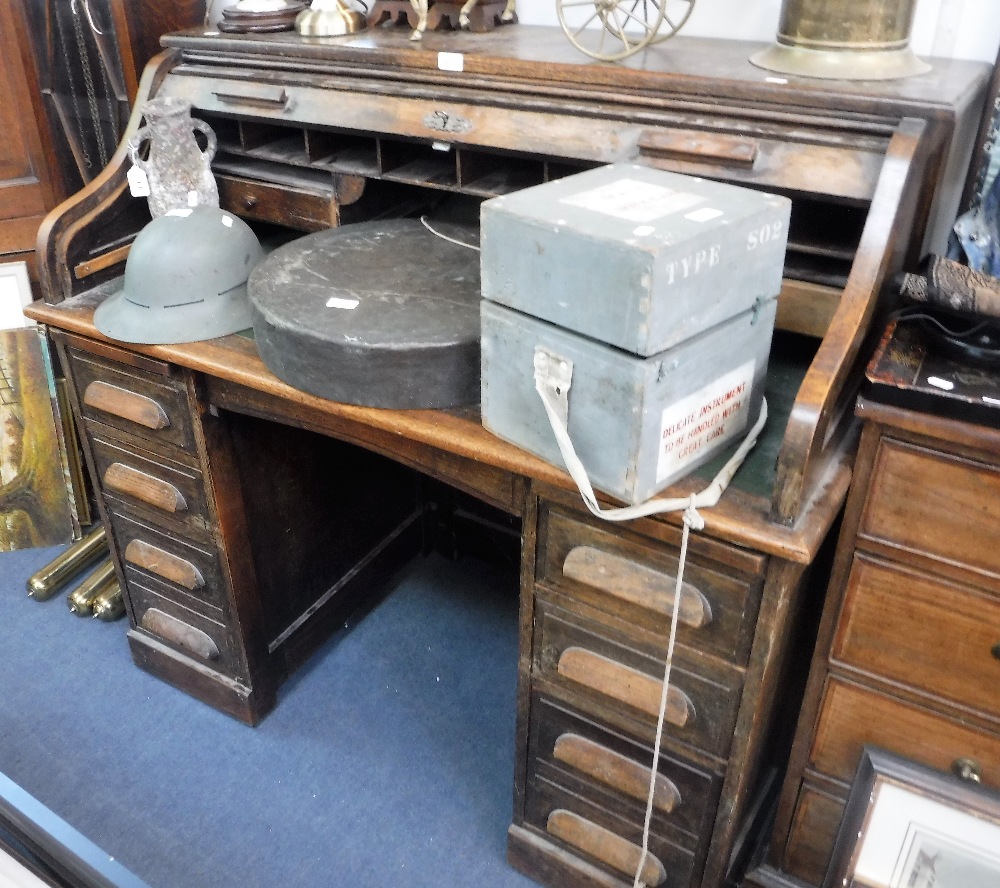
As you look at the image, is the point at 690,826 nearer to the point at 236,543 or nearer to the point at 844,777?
the point at 844,777

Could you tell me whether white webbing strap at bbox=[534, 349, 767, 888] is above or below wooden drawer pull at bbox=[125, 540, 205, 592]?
above

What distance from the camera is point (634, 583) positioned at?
1.10 metres

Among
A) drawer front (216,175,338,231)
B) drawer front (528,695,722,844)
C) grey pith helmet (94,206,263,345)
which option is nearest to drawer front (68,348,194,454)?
grey pith helmet (94,206,263,345)

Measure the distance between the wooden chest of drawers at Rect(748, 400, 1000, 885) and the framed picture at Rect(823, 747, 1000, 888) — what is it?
2cm

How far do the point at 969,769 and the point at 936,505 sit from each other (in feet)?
1.21

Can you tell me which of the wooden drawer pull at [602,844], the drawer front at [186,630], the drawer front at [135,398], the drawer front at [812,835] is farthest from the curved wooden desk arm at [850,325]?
the drawer front at [186,630]

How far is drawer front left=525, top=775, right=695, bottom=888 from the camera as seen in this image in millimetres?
1302

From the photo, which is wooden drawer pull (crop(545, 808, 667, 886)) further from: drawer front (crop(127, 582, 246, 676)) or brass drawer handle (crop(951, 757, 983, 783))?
drawer front (crop(127, 582, 246, 676))

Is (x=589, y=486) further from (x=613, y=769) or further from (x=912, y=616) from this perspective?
(x=613, y=769)

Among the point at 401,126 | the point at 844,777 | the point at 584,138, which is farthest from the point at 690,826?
the point at 401,126

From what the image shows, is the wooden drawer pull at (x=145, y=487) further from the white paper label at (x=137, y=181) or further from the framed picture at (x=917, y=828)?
the framed picture at (x=917, y=828)

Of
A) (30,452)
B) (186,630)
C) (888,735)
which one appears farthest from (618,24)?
(30,452)

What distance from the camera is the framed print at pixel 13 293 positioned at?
1980mm

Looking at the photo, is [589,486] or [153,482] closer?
[589,486]
